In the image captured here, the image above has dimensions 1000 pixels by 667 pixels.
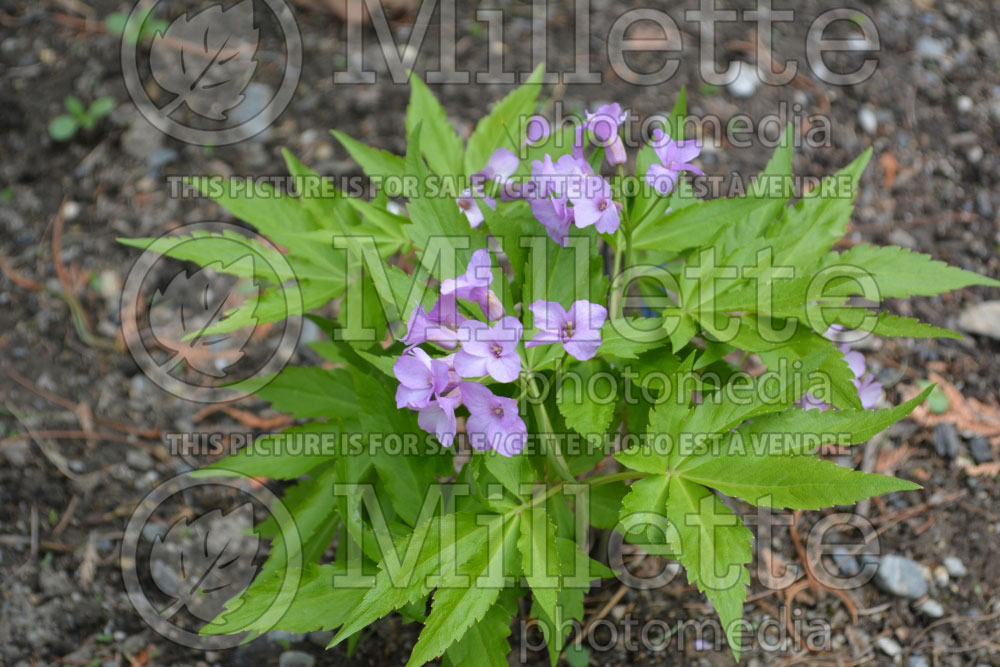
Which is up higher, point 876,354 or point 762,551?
point 876,354

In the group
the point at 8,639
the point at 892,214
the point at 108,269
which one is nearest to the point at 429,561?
the point at 8,639

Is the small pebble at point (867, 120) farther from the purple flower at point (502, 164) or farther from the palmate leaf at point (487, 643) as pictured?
the palmate leaf at point (487, 643)

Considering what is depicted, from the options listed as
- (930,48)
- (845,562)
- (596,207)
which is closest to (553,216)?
(596,207)

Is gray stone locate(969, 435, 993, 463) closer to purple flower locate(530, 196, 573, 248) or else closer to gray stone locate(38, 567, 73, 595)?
purple flower locate(530, 196, 573, 248)

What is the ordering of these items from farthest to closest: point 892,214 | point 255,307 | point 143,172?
1. point 143,172
2. point 892,214
3. point 255,307

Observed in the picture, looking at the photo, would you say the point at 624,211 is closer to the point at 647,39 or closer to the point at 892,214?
the point at 892,214

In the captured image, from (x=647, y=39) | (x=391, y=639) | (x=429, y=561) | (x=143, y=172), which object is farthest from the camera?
(x=647, y=39)

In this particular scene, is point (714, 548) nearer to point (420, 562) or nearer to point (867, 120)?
point (420, 562)

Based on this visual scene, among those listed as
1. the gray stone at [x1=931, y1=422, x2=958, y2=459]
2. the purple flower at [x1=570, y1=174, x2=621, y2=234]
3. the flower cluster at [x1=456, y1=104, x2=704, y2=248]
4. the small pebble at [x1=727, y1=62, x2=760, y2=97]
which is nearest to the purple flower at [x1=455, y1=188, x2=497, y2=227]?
the flower cluster at [x1=456, y1=104, x2=704, y2=248]
